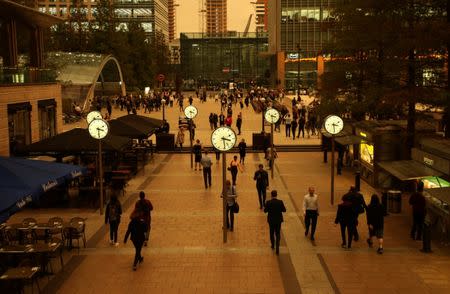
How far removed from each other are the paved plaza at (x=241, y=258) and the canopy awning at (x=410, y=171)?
4.33 ft

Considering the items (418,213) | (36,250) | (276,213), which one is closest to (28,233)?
(36,250)

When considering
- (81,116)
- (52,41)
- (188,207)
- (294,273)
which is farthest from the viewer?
(52,41)

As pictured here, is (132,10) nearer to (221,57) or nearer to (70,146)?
(221,57)

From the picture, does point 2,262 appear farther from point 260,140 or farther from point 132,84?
point 132,84

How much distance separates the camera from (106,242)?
47.1 feet

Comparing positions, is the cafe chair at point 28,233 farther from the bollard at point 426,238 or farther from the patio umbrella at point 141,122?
the patio umbrella at point 141,122

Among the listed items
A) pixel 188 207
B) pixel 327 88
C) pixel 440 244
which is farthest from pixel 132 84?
pixel 440 244

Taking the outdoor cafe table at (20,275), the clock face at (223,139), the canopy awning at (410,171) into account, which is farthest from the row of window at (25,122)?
the canopy awning at (410,171)

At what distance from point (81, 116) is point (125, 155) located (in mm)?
28116

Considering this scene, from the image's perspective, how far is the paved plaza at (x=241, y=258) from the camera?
1123cm

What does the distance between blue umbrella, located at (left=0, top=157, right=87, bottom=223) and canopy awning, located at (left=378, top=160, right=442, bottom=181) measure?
8.83m

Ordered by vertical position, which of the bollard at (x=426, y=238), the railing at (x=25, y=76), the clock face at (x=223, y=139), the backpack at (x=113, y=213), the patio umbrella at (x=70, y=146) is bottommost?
the bollard at (x=426, y=238)

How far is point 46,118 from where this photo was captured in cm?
2903

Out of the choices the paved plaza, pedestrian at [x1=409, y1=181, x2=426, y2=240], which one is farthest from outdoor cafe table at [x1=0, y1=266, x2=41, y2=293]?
pedestrian at [x1=409, y1=181, x2=426, y2=240]
